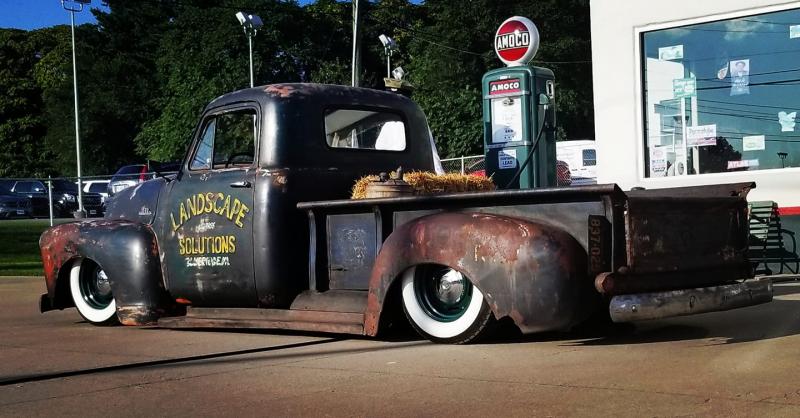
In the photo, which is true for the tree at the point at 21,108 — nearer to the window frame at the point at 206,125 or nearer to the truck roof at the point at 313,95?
the window frame at the point at 206,125

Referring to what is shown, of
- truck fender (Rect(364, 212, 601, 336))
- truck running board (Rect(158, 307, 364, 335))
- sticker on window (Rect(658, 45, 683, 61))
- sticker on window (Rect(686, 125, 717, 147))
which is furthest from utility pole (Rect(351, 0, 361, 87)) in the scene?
truck fender (Rect(364, 212, 601, 336))

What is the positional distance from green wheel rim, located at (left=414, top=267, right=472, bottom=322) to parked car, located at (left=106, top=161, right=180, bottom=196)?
2.92 meters

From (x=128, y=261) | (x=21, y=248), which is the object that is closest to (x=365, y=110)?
(x=128, y=261)

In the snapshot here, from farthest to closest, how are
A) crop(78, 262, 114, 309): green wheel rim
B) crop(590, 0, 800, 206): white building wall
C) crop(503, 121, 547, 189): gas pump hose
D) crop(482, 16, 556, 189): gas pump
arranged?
crop(590, 0, 800, 206): white building wall
crop(482, 16, 556, 189): gas pump
crop(503, 121, 547, 189): gas pump hose
crop(78, 262, 114, 309): green wheel rim

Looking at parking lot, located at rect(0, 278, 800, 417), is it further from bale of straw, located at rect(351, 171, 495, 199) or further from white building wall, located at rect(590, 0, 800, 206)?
white building wall, located at rect(590, 0, 800, 206)

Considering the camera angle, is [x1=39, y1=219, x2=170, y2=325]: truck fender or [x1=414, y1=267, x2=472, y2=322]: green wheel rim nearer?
[x1=414, y1=267, x2=472, y2=322]: green wheel rim

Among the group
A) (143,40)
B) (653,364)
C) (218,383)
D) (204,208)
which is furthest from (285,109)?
(143,40)

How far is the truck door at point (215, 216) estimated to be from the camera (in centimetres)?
757

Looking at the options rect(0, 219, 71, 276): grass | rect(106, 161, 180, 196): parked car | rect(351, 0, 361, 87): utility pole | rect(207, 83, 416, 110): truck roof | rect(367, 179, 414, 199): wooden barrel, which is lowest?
rect(0, 219, 71, 276): grass

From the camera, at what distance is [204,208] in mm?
7852

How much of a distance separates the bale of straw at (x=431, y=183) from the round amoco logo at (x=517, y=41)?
4.32 metres

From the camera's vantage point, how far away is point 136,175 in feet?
66.6

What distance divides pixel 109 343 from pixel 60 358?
2.49 ft

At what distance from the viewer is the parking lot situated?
457 centimetres
